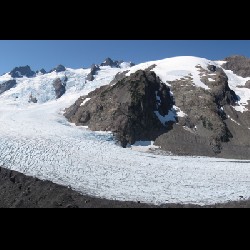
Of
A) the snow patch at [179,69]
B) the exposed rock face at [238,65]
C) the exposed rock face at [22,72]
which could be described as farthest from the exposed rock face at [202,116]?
the exposed rock face at [22,72]

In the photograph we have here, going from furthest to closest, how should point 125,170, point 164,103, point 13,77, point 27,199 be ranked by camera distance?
point 13,77 → point 164,103 → point 125,170 → point 27,199

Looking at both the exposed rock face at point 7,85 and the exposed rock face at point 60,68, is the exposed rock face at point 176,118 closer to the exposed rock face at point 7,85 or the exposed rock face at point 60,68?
the exposed rock face at point 7,85

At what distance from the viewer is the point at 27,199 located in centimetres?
2384

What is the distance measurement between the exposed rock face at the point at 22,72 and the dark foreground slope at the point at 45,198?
155 meters

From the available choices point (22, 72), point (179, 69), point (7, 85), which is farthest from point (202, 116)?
point (22, 72)

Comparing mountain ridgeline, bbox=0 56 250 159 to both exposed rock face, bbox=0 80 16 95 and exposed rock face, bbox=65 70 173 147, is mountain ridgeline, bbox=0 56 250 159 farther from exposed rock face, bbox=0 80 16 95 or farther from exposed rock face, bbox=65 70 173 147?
→ exposed rock face, bbox=0 80 16 95

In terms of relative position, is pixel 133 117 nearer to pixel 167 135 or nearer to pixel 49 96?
pixel 167 135

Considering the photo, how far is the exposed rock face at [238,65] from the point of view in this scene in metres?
105

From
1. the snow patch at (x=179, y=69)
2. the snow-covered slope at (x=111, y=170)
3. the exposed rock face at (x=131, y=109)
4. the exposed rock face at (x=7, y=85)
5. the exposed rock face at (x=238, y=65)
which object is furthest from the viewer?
the exposed rock face at (x=7, y=85)

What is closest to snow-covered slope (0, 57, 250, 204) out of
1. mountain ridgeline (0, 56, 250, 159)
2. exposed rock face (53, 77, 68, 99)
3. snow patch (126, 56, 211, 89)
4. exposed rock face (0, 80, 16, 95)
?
mountain ridgeline (0, 56, 250, 159)

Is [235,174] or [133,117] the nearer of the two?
[235,174]
